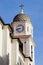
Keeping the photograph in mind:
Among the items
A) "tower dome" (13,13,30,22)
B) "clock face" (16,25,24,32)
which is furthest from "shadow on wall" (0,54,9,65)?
"tower dome" (13,13,30,22)

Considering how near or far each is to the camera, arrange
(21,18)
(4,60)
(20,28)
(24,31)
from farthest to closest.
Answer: (21,18), (20,28), (24,31), (4,60)

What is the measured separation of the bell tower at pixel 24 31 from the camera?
6002cm

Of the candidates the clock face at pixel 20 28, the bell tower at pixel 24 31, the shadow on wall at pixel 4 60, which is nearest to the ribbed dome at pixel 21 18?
the bell tower at pixel 24 31

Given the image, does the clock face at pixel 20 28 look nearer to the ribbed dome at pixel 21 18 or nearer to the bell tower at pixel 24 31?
the bell tower at pixel 24 31

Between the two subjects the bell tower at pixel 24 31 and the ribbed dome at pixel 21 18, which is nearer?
the bell tower at pixel 24 31

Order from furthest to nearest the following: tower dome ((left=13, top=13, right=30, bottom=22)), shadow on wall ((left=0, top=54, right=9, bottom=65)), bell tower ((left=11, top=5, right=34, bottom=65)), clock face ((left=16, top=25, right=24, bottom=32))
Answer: tower dome ((left=13, top=13, right=30, bottom=22))
clock face ((left=16, top=25, right=24, bottom=32))
bell tower ((left=11, top=5, right=34, bottom=65))
shadow on wall ((left=0, top=54, right=9, bottom=65))

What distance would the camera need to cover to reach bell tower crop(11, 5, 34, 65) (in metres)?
60.0

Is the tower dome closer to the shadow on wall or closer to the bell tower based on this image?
the bell tower

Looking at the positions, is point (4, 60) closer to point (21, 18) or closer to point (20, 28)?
point (20, 28)

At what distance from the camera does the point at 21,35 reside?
201ft

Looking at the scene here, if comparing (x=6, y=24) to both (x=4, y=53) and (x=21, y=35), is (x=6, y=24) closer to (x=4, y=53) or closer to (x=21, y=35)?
(x=4, y=53)

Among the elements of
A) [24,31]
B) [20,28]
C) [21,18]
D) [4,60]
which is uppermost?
[21,18]

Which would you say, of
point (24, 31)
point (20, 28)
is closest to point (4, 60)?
point (24, 31)

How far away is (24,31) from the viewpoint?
2431 inches
